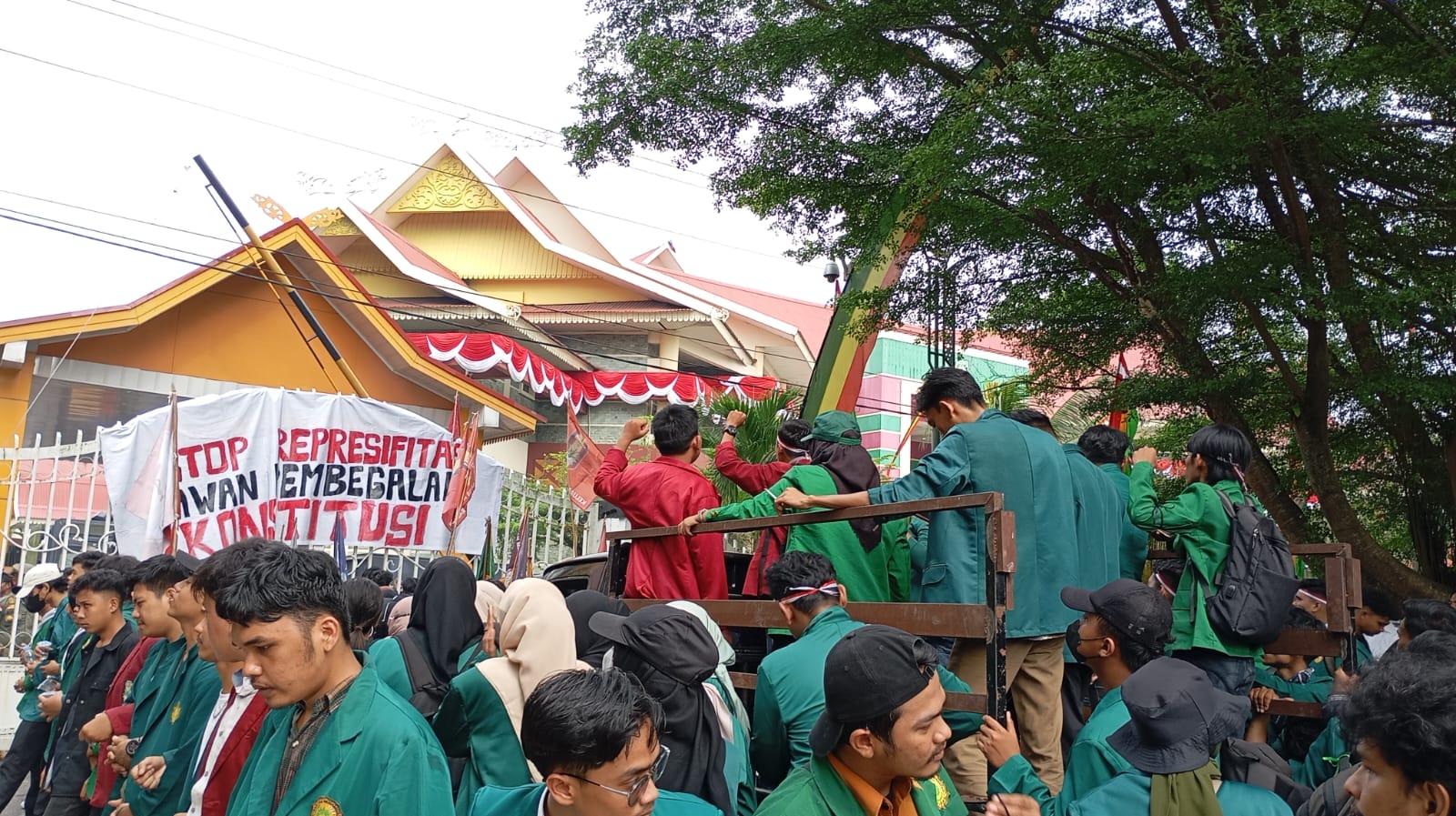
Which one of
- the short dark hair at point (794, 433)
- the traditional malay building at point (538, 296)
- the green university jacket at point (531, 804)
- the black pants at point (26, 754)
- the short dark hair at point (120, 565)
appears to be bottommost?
the black pants at point (26, 754)

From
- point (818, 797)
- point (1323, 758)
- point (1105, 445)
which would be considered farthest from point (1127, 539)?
point (818, 797)

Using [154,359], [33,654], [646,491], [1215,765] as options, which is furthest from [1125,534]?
[154,359]

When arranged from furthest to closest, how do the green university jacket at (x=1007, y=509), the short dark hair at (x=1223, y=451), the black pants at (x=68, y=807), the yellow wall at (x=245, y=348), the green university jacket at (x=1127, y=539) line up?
1. the yellow wall at (x=245, y=348)
2. the green university jacket at (x=1127, y=539)
3. the black pants at (x=68, y=807)
4. the short dark hair at (x=1223, y=451)
5. the green university jacket at (x=1007, y=509)

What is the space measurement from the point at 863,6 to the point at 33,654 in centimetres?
766

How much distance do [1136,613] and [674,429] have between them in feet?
11.1

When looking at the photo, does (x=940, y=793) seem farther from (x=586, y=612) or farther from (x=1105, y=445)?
(x=1105, y=445)

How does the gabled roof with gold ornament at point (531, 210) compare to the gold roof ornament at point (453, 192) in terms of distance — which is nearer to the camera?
the gabled roof with gold ornament at point (531, 210)

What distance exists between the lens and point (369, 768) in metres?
2.75

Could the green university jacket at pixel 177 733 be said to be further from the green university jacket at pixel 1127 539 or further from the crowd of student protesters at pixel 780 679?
the green university jacket at pixel 1127 539

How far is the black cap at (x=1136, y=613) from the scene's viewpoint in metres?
3.77

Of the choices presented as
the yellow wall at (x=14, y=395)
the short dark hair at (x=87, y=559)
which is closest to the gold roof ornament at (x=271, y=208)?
the yellow wall at (x=14, y=395)

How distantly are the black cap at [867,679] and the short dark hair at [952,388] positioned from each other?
7.97 feet

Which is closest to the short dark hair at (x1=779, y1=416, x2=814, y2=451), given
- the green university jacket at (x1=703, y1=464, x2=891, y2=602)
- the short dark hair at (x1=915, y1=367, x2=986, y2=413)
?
the green university jacket at (x1=703, y1=464, x2=891, y2=602)

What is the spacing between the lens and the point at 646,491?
6652 millimetres
